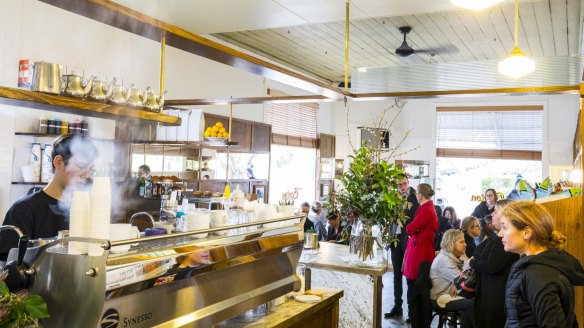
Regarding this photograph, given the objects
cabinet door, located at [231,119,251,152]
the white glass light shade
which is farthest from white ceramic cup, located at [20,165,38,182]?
the white glass light shade

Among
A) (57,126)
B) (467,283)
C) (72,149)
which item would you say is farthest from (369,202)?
(57,126)

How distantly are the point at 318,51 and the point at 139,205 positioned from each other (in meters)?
4.32

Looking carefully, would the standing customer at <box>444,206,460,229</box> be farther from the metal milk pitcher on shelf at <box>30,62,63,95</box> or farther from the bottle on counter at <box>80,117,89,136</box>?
the metal milk pitcher on shelf at <box>30,62,63,95</box>

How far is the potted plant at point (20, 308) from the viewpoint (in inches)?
52.3

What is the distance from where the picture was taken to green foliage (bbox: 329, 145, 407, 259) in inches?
140

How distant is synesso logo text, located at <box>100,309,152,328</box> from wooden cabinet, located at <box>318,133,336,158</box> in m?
9.05

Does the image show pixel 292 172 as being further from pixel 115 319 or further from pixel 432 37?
pixel 115 319

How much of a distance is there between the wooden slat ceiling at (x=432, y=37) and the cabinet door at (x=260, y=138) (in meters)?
1.27

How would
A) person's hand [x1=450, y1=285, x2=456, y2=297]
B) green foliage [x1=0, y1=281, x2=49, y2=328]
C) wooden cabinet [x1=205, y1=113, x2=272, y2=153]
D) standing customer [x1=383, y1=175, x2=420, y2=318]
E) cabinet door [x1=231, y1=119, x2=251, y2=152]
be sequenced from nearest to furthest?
green foliage [x1=0, y1=281, x2=49, y2=328] < person's hand [x1=450, y1=285, x2=456, y2=297] < standing customer [x1=383, y1=175, x2=420, y2=318] < wooden cabinet [x1=205, y1=113, x2=272, y2=153] < cabinet door [x1=231, y1=119, x2=251, y2=152]

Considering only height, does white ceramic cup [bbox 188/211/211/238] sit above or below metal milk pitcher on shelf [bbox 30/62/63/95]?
below

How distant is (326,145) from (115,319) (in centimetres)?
946

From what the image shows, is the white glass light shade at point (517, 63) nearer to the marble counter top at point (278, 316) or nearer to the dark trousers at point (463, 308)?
the dark trousers at point (463, 308)

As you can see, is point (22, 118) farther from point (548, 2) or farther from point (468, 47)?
point (468, 47)

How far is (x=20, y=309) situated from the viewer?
1350mm
